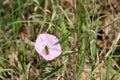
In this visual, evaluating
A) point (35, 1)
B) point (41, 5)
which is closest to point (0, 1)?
point (41, 5)

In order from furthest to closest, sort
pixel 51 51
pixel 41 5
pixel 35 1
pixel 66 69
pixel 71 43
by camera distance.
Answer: pixel 41 5, pixel 35 1, pixel 71 43, pixel 66 69, pixel 51 51

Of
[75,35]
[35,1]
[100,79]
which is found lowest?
[100,79]

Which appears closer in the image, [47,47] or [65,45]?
[47,47]

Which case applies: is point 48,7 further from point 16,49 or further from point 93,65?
point 93,65
